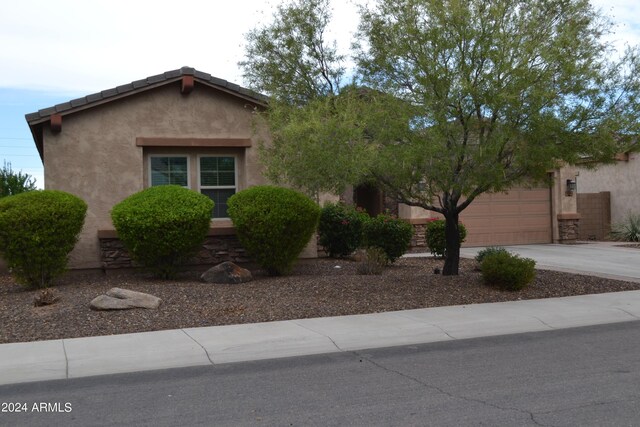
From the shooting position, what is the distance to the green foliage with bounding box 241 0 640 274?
410 inches

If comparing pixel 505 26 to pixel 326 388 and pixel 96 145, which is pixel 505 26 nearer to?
pixel 326 388

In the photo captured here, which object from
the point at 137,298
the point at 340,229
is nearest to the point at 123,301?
the point at 137,298

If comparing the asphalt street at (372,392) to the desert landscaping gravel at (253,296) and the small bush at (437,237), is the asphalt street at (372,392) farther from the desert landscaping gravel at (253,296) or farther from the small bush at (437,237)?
the small bush at (437,237)

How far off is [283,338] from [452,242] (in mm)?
5548

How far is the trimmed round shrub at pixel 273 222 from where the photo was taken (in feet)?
42.7

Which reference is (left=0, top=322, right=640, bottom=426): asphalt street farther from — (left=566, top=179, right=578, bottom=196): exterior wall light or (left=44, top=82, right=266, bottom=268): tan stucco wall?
(left=566, top=179, right=578, bottom=196): exterior wall light

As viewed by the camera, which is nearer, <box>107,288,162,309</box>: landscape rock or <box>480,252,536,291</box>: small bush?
<box>107,288,162,309</box>: landscape rock

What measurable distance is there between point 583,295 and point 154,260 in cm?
833

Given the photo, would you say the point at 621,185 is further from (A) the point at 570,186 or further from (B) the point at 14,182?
(B) the point at 14,182

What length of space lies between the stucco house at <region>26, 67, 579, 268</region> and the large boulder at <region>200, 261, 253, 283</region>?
5.94 ft

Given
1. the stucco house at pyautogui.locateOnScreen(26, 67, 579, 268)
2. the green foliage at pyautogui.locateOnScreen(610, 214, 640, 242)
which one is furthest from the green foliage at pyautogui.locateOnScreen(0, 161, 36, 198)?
the green foliage at pyautogui.locateOnScreen(610, 214, 640, 242)

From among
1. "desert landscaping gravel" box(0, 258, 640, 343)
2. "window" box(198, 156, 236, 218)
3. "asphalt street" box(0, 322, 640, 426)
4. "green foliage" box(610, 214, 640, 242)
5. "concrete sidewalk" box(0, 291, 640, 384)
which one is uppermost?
"window" box(198, 156, 236, 218)

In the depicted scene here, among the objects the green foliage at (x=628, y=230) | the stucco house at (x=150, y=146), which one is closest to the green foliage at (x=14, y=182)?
the stucco house at (x=150, y=146)

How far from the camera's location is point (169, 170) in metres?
15.0
